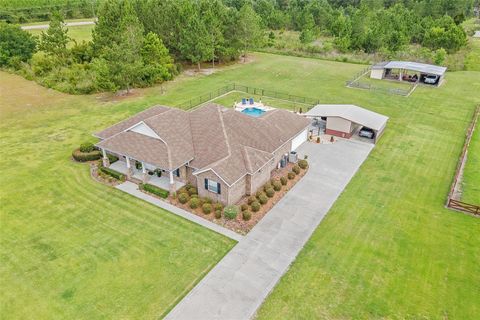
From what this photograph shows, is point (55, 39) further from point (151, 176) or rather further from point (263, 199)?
point (263, 199)

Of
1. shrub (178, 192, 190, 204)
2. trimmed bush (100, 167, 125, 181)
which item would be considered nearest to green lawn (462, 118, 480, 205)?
shrub (178, 192, 190, 204)

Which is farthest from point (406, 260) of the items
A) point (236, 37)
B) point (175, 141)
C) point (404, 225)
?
point (236, 37)

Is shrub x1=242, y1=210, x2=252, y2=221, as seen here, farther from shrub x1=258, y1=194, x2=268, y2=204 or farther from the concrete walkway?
shrub x1=258, y1=194, x2=268, y2=204

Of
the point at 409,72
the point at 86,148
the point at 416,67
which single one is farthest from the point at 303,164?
the point at 409,72

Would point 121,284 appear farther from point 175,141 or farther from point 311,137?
point 311,137

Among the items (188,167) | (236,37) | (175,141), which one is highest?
(236,37)

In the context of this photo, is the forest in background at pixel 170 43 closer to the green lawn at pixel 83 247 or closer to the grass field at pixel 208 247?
the grass field at pixel 208 247
